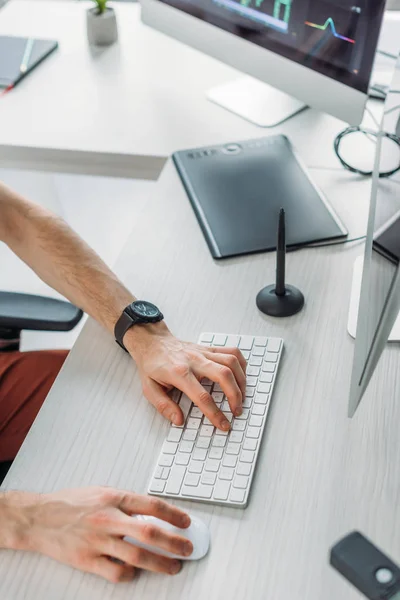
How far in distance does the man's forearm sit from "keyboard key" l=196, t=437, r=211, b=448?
0.82ft

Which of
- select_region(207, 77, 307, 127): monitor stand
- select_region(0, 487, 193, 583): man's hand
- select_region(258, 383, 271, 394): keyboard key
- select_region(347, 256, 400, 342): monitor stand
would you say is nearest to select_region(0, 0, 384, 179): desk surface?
select_region(207, 77, 307, 127): monitor stand

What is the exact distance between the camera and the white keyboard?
0.82m

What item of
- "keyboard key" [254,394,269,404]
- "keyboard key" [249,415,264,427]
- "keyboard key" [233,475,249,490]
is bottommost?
"keyboard key" [233,475,249,490]

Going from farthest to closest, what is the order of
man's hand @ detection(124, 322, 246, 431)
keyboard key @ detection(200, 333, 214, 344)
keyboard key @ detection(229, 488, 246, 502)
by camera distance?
1. keyboard key @ detection(200, 333, 214, 344)
2. man's hand @ detection(124, 322, 246, 431)
3. keyboard key @ detection(229, 488, 246, 502)

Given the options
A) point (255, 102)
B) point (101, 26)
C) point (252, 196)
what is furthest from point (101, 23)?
point (252, 196)

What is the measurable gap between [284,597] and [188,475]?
182mm

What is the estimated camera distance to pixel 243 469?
0.83 m

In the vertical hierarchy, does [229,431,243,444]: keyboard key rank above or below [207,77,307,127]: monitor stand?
below

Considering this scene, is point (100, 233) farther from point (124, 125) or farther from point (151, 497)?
point (151, 497)

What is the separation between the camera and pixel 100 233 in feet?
6.94

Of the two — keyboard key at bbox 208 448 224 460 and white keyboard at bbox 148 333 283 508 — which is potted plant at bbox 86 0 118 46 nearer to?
white keyboard at bbox 148 333 283 508

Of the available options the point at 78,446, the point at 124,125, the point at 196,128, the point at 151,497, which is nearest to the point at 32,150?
the point at 124,125

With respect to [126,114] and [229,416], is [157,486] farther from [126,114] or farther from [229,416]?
[126,114]

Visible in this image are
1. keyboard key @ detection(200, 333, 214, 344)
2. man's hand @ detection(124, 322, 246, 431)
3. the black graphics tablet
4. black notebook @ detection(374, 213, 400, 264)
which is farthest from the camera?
the black graphics tablet
